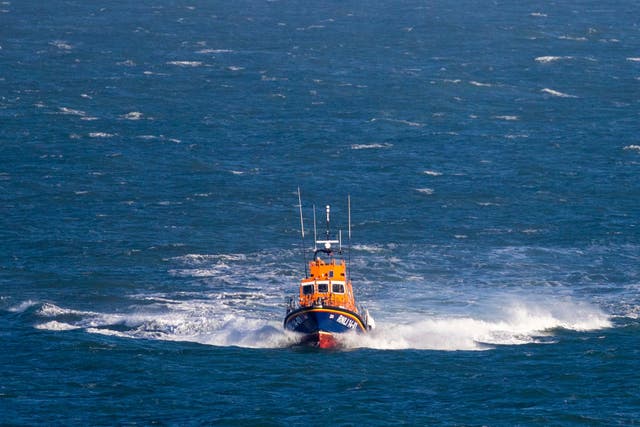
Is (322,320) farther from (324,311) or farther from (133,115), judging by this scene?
(133,115)

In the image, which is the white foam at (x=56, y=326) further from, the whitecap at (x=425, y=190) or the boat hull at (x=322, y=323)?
the whitecap at (x=425, y=190)

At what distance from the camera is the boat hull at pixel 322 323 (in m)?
98.4

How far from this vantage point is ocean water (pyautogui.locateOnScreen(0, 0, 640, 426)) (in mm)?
91875

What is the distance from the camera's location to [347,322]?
3922 inches

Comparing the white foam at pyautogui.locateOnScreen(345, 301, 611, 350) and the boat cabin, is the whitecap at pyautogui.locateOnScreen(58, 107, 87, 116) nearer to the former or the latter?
the white foam at pyautogui.locateOnScreen(345, 301, 611, 350)

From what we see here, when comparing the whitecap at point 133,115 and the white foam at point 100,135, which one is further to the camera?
the whitecap at point 133,115

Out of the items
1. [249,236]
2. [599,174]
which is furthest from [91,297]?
[599,174]

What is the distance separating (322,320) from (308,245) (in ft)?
109

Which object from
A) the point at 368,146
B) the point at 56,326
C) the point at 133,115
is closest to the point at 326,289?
the point at 56,326

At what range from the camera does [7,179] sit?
150 meters

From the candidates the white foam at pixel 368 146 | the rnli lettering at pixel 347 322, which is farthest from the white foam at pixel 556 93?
the rnli lettering at pixel 347 322

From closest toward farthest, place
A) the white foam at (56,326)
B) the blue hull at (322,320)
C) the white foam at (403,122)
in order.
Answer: the blue hull at (322,320), the white foam at (56,326), the white foam at (403,122)

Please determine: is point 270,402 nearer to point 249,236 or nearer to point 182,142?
point 249,236

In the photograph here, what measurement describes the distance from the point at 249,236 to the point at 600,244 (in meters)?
32.6
